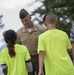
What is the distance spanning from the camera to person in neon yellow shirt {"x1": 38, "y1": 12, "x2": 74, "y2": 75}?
5180 mm

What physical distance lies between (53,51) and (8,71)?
92cm

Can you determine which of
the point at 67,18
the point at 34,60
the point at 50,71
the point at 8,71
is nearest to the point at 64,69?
the point at 50,71

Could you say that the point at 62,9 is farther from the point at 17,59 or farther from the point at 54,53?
the point at 54,53

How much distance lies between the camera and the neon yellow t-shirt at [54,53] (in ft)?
17.0

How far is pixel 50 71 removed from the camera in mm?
5230

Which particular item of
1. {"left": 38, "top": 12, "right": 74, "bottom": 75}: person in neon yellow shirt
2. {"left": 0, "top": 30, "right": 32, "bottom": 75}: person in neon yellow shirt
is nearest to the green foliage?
{"left": 0, "top": 30, "right": 32, "bottom": 75}: person in neon yellow shirt

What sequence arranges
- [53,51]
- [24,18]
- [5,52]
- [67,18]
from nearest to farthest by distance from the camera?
1. [53,51]
2. [5,52]
3. [24,18]
4. [67,18]

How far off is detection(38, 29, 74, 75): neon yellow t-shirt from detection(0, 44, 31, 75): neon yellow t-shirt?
21.1 inches

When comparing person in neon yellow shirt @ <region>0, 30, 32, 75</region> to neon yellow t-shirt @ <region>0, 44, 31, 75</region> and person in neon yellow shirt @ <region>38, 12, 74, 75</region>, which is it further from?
person in neon yellow shirt @ <region>38, 12, 74, 75</region>

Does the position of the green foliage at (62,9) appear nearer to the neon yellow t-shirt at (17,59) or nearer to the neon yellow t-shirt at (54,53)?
the neon yellow t-shirt at (17,59)

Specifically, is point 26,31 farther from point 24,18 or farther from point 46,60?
point 46,60

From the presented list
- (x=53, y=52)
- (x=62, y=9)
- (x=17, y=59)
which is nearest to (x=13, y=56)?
(x=17, y=59)

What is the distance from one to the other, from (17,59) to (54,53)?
29.0 inches

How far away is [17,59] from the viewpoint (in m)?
5.68
